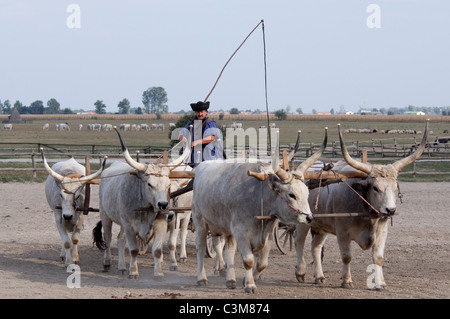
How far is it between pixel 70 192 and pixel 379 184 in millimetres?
5230

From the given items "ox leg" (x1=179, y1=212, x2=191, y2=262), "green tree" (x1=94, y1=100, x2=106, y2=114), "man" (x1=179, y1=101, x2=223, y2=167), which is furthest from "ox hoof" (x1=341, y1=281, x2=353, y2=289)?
"green tree" (x1=94, y1=100, x2=106, y2=114)

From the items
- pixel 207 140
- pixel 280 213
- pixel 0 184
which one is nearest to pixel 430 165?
pixel 0 184

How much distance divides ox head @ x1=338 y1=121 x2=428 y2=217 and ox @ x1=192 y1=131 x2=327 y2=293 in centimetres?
76

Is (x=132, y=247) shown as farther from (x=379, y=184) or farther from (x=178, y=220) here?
(x=379, y=184)

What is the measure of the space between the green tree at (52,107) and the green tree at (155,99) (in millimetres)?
20497

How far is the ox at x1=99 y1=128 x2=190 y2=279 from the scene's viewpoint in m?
10.8

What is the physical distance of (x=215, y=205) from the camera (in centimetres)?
1007

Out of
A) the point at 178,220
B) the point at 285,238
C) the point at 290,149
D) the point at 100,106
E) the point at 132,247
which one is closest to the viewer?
the point at 132,247

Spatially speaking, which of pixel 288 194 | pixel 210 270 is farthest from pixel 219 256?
pixel 288 194

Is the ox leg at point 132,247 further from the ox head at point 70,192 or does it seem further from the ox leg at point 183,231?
the ox leg at point 183,231

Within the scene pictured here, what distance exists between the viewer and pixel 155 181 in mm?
10727

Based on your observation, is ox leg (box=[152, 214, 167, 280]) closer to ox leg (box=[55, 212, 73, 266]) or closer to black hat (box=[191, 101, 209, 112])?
ox leg (box=[55, 212, 73, 266])
